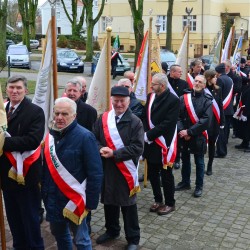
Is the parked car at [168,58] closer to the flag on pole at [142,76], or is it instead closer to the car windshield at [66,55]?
the car windshield at [66,55]

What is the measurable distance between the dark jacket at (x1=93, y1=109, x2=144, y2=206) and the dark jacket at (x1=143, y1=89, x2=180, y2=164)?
104 cm

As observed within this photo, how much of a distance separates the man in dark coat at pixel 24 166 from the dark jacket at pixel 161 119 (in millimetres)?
1820

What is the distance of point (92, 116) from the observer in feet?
18.0

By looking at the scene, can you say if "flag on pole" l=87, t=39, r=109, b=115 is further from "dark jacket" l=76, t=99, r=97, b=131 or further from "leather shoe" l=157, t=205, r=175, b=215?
"leather shoe" l=157, t=205, r=175, b=215

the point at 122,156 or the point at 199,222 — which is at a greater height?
the point at 122,156

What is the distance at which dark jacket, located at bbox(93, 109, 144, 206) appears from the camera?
475 centimetres

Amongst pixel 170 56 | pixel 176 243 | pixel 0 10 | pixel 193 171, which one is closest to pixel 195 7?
pixel 170 56

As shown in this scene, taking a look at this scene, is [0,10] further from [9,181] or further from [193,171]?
[9,181]

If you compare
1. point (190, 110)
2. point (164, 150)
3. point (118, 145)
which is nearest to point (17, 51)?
point (190, 110)

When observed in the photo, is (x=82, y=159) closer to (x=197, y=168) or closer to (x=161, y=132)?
(x=161, y=132)

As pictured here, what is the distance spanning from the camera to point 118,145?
15.9ft

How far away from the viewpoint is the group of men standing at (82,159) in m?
4.07

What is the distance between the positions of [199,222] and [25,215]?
2496 millimetres

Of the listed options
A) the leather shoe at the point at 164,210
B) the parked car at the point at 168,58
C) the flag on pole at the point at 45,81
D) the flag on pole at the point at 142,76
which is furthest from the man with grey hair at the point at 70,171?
the parked car at the point at 168,58
